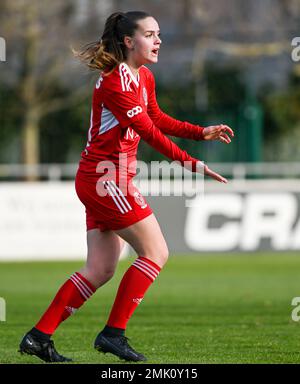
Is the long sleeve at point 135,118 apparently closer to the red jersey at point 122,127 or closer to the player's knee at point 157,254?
the red jersey at point 122,127

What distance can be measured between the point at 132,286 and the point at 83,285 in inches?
15.1

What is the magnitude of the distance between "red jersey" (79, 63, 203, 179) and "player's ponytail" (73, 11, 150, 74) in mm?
72

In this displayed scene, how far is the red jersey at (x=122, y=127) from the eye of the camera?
306 inches

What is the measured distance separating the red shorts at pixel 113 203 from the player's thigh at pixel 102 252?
5.4 inches

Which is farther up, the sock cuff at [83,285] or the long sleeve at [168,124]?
the long sleeve at [168,124]

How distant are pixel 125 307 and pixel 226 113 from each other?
18.1 m

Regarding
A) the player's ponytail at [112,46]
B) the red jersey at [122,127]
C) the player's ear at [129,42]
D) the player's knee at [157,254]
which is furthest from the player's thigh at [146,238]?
the player's ear at [129,42]

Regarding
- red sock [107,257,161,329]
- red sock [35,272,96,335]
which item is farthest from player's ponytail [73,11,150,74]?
red sock [35,272,96,335]

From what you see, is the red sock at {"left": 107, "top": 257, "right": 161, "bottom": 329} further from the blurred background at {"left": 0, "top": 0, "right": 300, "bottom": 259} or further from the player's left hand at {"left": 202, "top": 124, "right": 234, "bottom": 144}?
the blurred background at {"left": 0, "top": 0, "right": 300, "bottom": 259}

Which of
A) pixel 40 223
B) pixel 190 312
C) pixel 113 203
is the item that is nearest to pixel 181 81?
pixel 40 223

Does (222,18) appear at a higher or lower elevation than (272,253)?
higher

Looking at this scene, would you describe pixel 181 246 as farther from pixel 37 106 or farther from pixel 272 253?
pixel 37 106

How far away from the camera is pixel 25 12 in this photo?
2800 centimetres

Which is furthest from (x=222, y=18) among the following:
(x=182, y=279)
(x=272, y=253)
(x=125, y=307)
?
(x=125, y=307)
